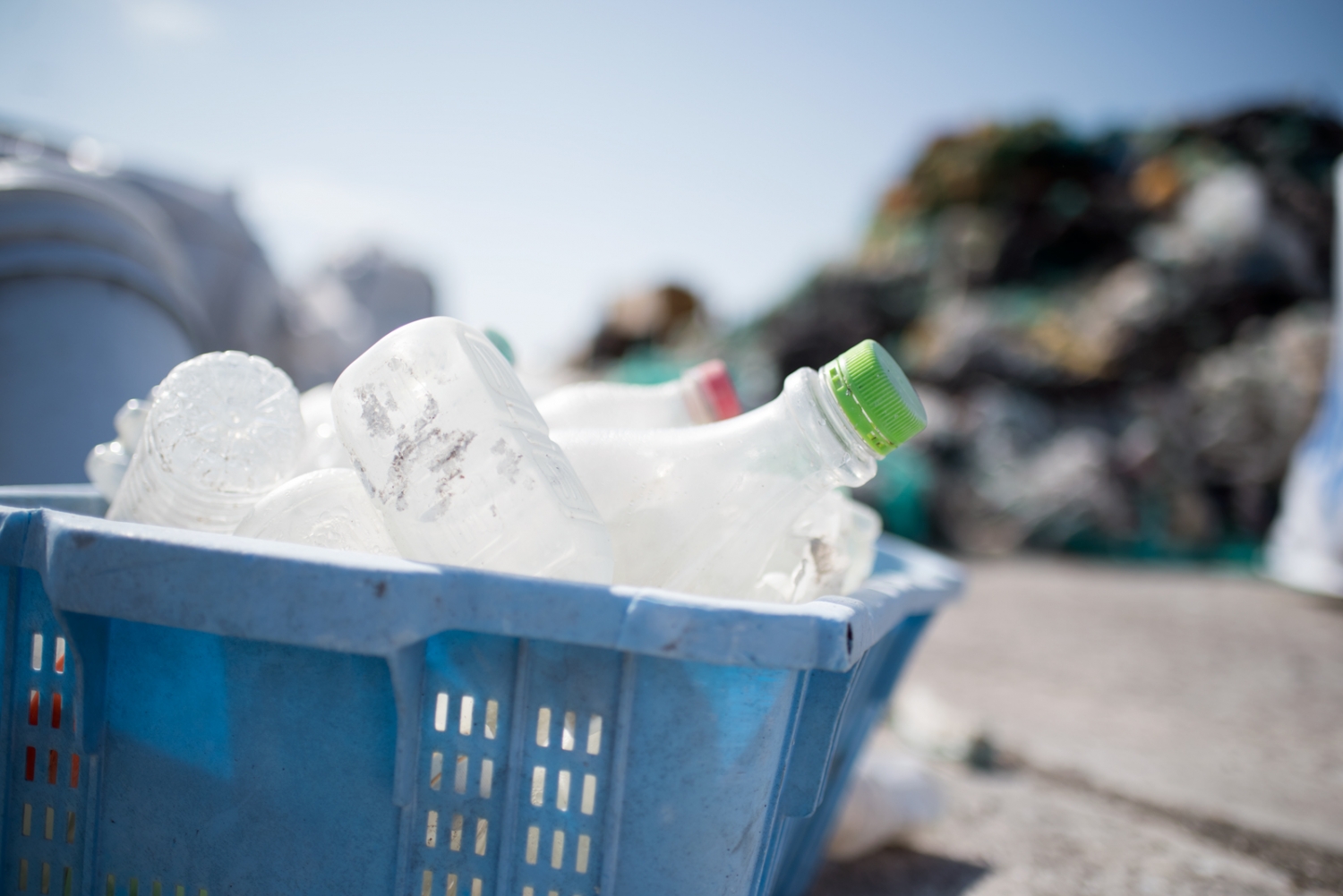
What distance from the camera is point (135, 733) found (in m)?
0.87

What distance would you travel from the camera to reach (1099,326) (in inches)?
424

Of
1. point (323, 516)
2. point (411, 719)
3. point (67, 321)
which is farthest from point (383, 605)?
point (67, 321)

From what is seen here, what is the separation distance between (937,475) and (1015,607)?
10.2 feet

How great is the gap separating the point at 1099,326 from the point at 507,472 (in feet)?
37.9

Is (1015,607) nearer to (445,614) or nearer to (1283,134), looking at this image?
(445,614)

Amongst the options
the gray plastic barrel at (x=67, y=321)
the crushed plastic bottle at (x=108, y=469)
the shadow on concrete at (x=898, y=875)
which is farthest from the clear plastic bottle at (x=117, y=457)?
the shadow on concrete at (x=898, y=875)

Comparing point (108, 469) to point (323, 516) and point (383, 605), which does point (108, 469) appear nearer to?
point (323, 516)

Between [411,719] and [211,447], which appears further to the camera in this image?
[211,447]

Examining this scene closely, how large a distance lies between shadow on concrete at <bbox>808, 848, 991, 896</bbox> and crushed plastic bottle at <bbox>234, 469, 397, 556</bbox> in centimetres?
120

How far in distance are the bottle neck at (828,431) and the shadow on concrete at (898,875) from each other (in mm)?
1078

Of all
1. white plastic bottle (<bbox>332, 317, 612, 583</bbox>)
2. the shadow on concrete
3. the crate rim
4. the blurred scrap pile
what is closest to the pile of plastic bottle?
white plastic bottle (<bbox>332, 317, 612, 583</bbox>)

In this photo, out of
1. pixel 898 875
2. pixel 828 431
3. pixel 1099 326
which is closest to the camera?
pixel 828 431

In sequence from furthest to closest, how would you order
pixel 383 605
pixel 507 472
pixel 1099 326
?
1. pixel 1099 326
2. pixel 507 472
3. pixel 383 605

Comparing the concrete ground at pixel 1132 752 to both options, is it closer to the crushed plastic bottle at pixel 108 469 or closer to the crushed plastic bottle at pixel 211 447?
the crushed plastic bottle at pixel 211 447
